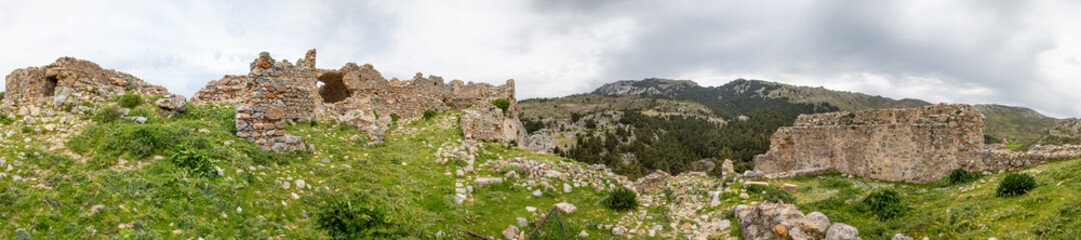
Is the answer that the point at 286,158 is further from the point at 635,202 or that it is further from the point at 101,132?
the point at 635,202

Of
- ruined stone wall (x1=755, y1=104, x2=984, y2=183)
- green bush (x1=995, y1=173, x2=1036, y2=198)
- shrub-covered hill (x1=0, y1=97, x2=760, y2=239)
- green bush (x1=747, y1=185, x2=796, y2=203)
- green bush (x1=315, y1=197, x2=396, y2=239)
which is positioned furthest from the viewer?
ruined stone wall (x1=755, y1=104, x2=984, y2=183)

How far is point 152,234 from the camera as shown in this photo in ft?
15.0

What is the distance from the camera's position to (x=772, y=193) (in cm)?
1027

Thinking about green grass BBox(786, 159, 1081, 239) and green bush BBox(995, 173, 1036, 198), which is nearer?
green grass BBox(786, 159, 1081, 239)

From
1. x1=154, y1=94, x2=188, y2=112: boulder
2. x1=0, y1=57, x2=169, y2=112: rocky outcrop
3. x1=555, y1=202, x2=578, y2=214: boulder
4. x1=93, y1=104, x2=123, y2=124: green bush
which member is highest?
x1=0, y1=57, x2=169, y2=112: rocky outcrop

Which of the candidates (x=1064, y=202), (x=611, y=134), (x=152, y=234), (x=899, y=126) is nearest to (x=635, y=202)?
(x=1064, y=202)

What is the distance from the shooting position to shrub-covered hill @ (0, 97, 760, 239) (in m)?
4.94

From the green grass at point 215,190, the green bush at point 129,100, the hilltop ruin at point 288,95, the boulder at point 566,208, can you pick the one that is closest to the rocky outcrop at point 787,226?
the green grass at point 215,190

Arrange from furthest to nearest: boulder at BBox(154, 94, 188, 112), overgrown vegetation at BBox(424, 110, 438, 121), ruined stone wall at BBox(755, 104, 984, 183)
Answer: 1. overgrown vegetation at BBox(424, 110, 438, 121)
2. ruined stone wall at BBox(755, 104, 984, 183)
3. boulder at BBox(154, 94, 188, 112)

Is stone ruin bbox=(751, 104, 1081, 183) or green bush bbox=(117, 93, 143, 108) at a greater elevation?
green bush bbox=(117, 93, 143, 108)

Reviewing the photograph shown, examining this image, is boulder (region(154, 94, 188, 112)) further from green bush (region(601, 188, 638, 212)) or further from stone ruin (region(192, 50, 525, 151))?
green bush (region(601, 188, 638, 212))

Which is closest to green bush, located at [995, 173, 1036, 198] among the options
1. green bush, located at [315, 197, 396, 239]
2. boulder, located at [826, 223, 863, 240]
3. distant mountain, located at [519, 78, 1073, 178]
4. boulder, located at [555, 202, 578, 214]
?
boulder, located at [826, 223, 863, 240]

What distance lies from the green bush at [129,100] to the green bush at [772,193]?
51.0ft

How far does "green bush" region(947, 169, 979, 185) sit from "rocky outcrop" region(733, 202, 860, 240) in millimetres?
7745
